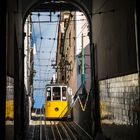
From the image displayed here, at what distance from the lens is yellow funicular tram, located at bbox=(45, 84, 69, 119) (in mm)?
36000

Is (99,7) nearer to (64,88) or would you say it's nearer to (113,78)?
(113,78)

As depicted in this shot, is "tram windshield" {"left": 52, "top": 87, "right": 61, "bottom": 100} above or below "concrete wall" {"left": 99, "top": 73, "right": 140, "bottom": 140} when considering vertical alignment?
above

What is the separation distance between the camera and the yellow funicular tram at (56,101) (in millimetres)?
36000

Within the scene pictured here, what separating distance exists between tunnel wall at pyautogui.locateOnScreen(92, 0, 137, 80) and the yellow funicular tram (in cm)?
Result: 1774

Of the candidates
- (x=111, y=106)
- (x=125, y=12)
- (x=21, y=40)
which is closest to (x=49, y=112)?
(x=21, y=40)

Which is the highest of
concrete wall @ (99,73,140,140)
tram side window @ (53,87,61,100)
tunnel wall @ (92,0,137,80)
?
tunnel wall @ (92,0,137,80)

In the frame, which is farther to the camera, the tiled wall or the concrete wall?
the tiled wall

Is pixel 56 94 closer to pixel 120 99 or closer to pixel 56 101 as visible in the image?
pixel 56 101

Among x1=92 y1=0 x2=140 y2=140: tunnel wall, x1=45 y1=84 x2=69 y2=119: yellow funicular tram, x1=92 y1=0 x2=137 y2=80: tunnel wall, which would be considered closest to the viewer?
x1=92 y1=0 x2=140 y2=140: tunnel wall

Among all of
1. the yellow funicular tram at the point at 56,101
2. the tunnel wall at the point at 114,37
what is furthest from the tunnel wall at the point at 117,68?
the yellow funicular tram at the point at 56,101
